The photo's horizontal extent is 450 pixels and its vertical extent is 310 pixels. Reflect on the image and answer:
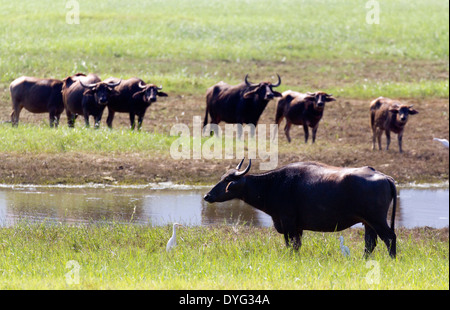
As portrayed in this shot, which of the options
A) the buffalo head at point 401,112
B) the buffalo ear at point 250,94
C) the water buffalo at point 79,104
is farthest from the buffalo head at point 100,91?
the buffalo head at point 401,112

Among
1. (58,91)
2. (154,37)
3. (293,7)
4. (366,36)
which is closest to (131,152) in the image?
(58,91)

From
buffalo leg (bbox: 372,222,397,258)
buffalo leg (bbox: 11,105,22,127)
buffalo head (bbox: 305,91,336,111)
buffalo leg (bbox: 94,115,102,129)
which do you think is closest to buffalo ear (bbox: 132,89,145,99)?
buffalo leg (bbox: 94,115,102,129)

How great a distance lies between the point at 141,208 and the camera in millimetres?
13203

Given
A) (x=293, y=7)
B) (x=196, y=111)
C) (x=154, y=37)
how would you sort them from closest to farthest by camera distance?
(x=196, y=111)
(x=154, y=37)
(x=293, y=7)

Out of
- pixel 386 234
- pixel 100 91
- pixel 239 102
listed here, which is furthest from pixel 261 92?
pixel 386 234

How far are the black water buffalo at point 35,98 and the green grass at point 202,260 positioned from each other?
31.8 ft

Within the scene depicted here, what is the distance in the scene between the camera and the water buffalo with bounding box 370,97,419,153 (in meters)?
19.2

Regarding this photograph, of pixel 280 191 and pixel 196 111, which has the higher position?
pixel 280 191

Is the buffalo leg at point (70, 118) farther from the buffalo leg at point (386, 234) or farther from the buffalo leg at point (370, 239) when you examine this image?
the buffalo leg at point (386, 234)

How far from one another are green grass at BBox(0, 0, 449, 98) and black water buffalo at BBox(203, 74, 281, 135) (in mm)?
2823

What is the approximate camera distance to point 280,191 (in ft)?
30.8

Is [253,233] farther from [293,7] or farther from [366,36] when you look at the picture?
[293,7]
